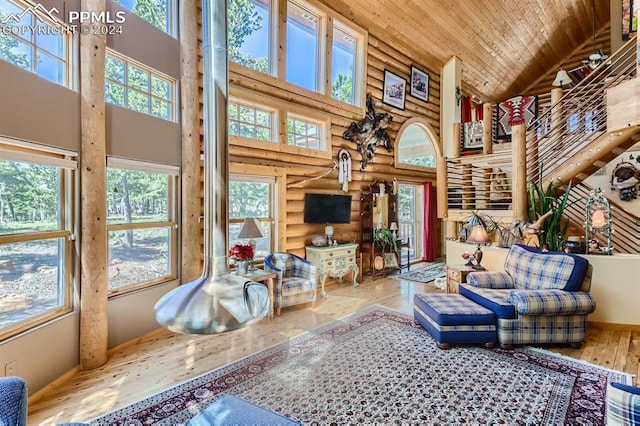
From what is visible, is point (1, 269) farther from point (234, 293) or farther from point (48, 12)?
point (234, 293)

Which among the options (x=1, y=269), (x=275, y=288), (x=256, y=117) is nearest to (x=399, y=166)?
(x=256, y=117)

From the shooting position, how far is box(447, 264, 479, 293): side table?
4.41 m

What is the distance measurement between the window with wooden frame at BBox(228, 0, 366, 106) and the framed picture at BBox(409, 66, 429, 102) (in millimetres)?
1744

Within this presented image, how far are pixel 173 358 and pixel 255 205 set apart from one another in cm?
239

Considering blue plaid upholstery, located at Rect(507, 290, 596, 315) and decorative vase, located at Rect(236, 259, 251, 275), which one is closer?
blue plaid upholstery, located at Rect(507, 290, 596, 315)

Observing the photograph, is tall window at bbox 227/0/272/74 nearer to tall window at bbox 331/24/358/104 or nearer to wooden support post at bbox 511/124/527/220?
tall window at bbox 331/24/358/104

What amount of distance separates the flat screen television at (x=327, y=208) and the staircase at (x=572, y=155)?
1.81m

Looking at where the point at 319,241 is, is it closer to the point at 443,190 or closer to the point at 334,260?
the point at 334,260

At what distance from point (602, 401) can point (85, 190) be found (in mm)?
4429

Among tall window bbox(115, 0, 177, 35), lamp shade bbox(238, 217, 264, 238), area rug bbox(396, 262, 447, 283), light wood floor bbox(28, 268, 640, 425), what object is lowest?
light wood floor bbox(28, 268, 640, 425)

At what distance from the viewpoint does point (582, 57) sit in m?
9.62

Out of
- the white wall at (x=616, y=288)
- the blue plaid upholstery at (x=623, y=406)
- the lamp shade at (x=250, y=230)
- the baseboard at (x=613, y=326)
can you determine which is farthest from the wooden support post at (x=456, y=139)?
the blue plaid upholstery at (x=623, y=406)

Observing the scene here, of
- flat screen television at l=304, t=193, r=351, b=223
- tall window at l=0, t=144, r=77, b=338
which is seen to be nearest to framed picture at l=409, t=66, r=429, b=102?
flat screen television at l=304, t=193, r=351, b=223

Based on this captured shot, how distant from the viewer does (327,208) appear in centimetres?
563
